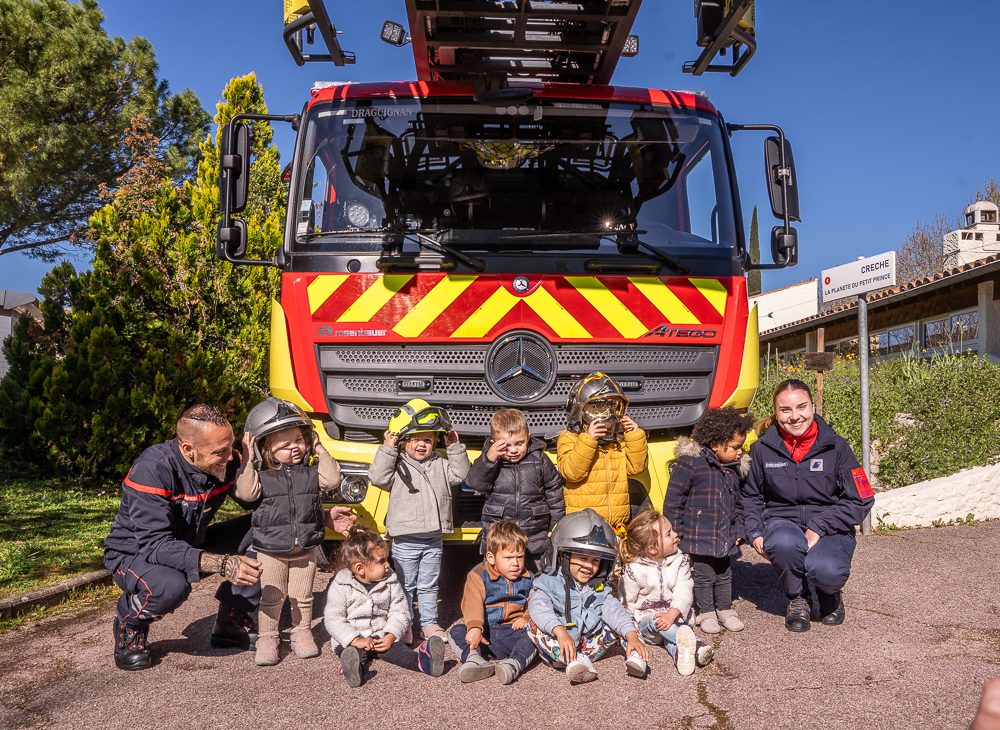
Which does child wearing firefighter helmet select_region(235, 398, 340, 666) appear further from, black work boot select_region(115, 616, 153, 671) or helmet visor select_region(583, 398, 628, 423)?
helmet visor select_region(583, 398, 628, 423)

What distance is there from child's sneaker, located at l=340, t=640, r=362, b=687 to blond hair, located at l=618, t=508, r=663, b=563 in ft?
4.58

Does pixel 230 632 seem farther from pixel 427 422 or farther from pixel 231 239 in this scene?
pixel 231 239

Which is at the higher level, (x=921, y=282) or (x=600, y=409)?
(x=921, y=282)

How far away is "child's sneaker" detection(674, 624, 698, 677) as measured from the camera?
386 centimetres

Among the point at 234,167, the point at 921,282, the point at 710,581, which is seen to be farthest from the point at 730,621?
the point at 921,282

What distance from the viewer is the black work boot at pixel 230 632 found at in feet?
14.2

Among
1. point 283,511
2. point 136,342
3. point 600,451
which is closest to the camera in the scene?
point 283,511

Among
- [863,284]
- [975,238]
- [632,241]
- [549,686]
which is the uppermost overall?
[975,238]

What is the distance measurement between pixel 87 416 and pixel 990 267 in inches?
476

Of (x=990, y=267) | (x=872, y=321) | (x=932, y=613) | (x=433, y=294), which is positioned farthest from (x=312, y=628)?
(x=872, y=321)

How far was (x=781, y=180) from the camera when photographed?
5.37 meters

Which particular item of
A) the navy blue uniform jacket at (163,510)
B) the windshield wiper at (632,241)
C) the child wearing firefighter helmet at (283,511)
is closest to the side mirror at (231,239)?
the child wearing firefighter helmet at (283,511)

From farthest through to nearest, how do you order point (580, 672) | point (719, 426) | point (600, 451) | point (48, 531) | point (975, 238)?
1. point (975, 238)
2. point (48, 531)
3. point (719, 426)
4. point (600, 451)
5. point (580, 672)

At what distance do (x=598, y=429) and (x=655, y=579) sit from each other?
798 millimetres
